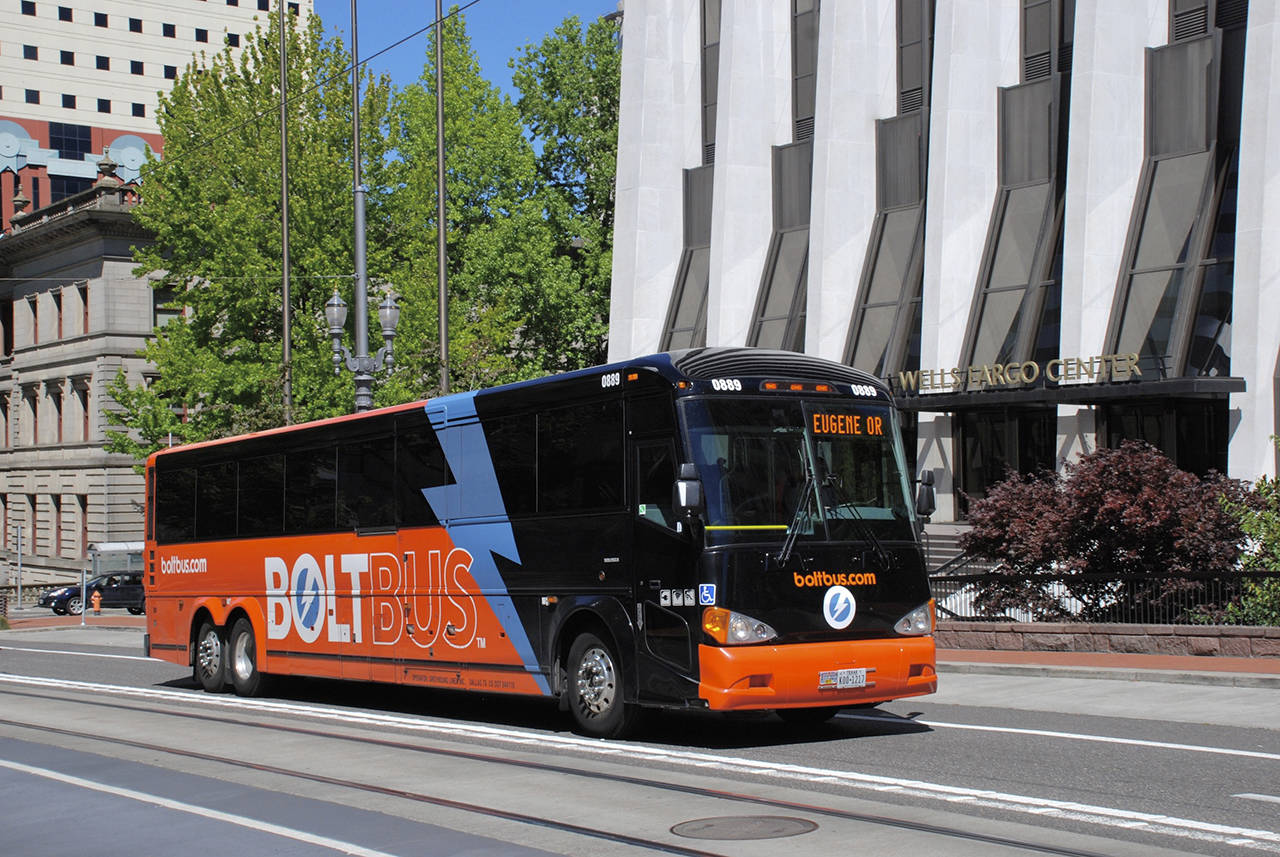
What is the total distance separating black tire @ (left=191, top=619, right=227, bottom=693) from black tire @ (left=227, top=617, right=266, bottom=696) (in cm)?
21

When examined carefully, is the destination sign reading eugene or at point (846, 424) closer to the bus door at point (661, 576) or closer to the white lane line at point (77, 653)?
the bus door at point (661, 576)

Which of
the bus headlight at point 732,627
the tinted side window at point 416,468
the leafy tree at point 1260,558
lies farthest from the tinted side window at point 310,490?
Answer: the leafy tree at point 1260,558

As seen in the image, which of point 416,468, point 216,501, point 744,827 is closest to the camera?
point 744,827

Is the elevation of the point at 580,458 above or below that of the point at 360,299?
below

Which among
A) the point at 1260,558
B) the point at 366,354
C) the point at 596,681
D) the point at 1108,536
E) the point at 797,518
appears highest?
the point at 366,354

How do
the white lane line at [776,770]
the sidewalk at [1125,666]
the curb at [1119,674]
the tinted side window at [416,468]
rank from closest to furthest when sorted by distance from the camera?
the white lane line at [776,770] < the curb at [1119,674] < the sidewalk at [1125,666] < the tinted side window at [416,468]

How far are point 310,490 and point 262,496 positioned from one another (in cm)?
130

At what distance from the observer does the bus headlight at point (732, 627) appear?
12.2 meters

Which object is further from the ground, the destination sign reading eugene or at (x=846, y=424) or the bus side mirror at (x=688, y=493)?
the destination sign reading eugene or at (x=846, y=424)

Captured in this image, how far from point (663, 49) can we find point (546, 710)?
30.4m

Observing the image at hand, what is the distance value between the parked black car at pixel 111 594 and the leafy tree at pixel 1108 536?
36.6 metres

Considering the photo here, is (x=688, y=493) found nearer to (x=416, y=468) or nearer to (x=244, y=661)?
(x=416, y=468)

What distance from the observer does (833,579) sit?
1273cm

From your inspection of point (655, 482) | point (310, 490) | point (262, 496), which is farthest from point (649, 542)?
point (262, 496)
